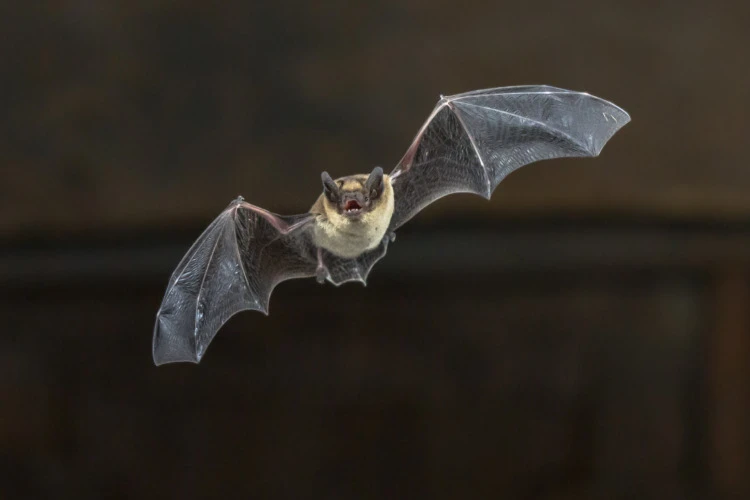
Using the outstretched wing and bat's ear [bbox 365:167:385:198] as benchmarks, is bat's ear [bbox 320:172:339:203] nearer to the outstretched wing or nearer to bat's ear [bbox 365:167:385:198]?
bat's ear [bbox 365:167:385:198]

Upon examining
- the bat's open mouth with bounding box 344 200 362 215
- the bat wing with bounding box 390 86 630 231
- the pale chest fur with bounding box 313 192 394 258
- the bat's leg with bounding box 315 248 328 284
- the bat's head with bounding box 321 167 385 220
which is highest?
the bat wing with bounding box 390 86 630 231

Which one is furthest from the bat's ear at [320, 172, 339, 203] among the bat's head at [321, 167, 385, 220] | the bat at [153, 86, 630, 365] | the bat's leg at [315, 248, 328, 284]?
the bat's leg at [315, 248, 328, 284]

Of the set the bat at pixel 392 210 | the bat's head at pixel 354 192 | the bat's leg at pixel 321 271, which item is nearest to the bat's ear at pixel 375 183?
the bat's head at pixel 354 192

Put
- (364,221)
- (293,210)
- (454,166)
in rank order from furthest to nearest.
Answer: (293,210) < (454,166) < (364,221)

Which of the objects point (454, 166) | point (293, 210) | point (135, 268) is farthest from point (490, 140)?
point (135, 268)

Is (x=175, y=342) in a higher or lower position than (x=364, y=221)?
lower

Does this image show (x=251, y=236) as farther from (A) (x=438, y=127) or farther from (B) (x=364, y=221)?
(A) (x=438, y=127)
